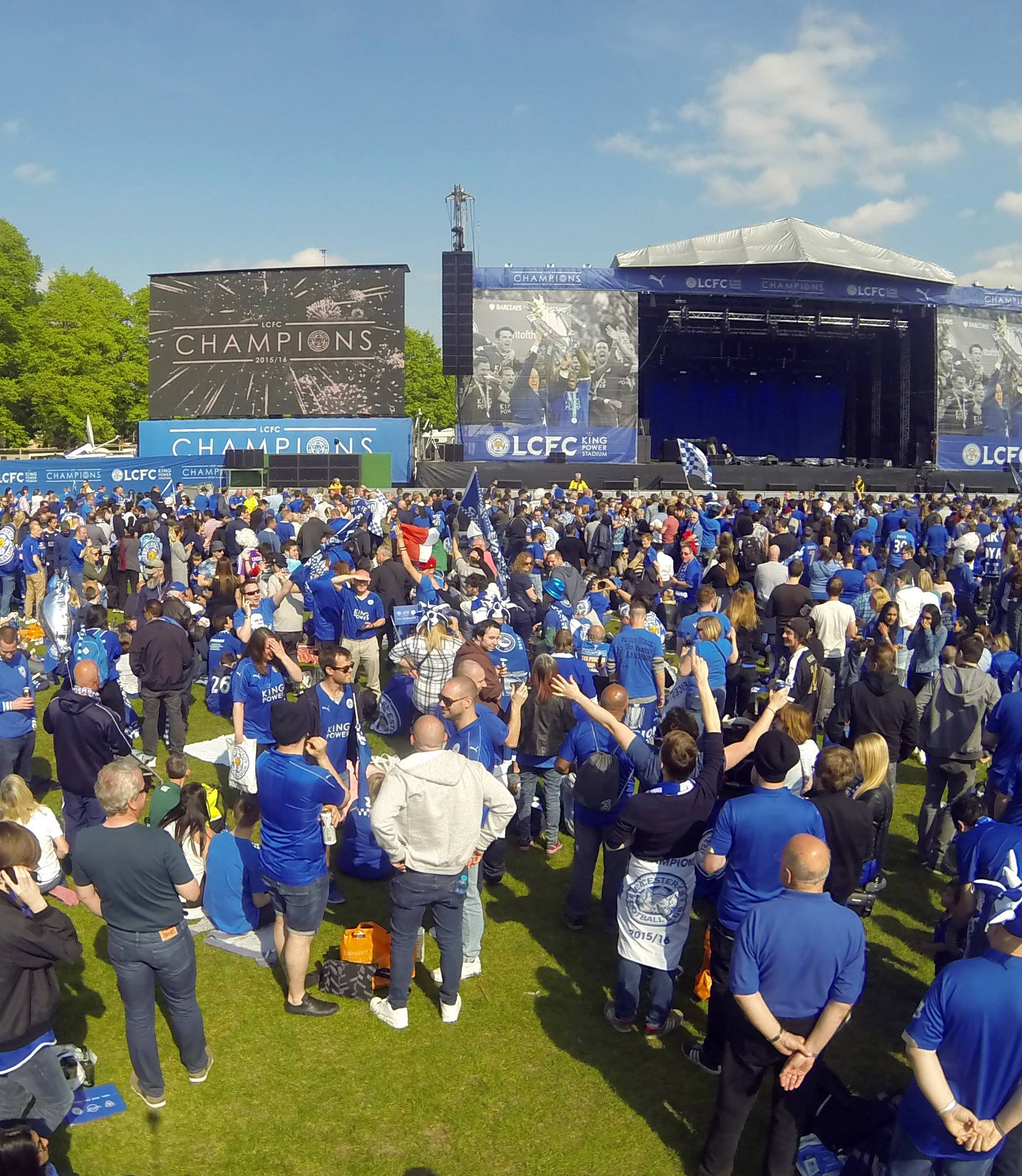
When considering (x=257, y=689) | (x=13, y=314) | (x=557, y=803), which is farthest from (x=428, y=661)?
(x=13, y=314)

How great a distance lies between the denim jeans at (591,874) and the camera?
5410 millimetres

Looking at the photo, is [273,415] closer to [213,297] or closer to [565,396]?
[213,297]

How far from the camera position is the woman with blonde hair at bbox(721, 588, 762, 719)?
8.36 metres

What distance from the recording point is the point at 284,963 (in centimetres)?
487

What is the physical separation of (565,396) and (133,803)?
2832 centimetres

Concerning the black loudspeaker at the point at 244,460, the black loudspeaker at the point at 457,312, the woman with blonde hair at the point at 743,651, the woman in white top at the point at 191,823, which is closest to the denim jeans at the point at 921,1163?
the woman in white top at the point at 191,823

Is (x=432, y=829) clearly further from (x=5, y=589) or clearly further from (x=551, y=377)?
(x=551, y=377)

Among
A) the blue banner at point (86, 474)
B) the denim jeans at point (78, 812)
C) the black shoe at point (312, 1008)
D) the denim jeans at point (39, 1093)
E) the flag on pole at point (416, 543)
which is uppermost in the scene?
the blue banner at point (86, 474)

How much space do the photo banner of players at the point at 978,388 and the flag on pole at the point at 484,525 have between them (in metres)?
25.3

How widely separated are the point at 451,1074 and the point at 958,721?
13.0 ft

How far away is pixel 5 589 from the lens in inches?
556

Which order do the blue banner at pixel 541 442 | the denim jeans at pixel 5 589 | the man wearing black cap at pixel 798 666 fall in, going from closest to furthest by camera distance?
1. the man wearing black cap at pixel 798 666
2. the denim jeans at pixel 5 589
3. the blue banner at pixel 541 442

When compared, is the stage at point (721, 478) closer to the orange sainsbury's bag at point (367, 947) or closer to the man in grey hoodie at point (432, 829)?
the orange sainsbury's bag at point (367, 947)

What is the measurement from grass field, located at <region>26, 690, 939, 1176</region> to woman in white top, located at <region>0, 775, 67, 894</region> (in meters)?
0.79
